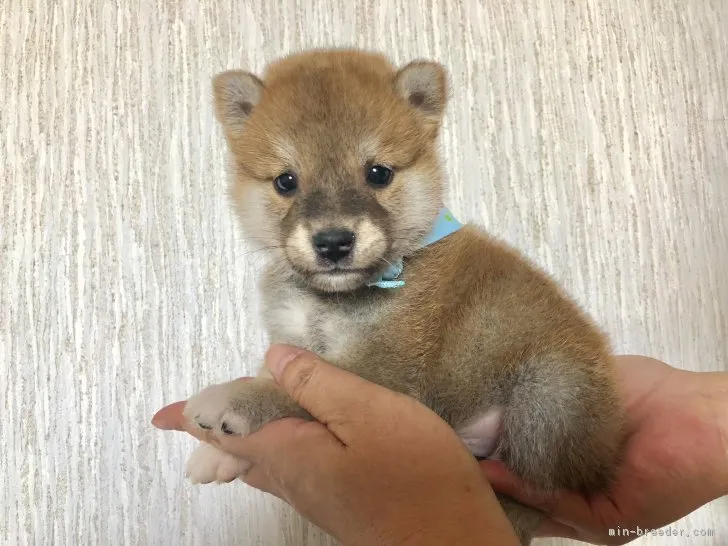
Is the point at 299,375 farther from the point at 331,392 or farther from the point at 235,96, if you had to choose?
the point at 235,96

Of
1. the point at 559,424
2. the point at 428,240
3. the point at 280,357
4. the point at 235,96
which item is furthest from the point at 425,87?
the point at 559,424

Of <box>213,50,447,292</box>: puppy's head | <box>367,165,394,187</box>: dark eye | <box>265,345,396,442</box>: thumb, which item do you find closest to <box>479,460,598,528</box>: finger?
<box>265,345,396,442</box>: thumb

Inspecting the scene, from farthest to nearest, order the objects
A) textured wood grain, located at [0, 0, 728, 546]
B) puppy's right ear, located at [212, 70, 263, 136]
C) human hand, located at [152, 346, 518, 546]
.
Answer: textured wood grain, located at [0, 0, 728, 546] < puppy's right ear, located at [212, 70, 263, 136] < human hand, located at [152, 346, 518, 546]

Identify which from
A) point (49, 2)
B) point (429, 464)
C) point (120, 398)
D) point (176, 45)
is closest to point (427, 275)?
point (429, 464)

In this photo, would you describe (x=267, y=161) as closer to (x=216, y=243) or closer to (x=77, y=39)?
(x=216, y=243)

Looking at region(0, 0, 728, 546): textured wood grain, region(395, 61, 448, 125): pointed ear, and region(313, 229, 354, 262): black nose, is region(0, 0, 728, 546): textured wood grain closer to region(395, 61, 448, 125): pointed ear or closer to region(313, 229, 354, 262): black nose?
region(395, 61, 448, 125): pointed ear

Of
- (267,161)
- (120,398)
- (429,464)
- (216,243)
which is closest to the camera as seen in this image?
(429,464)
